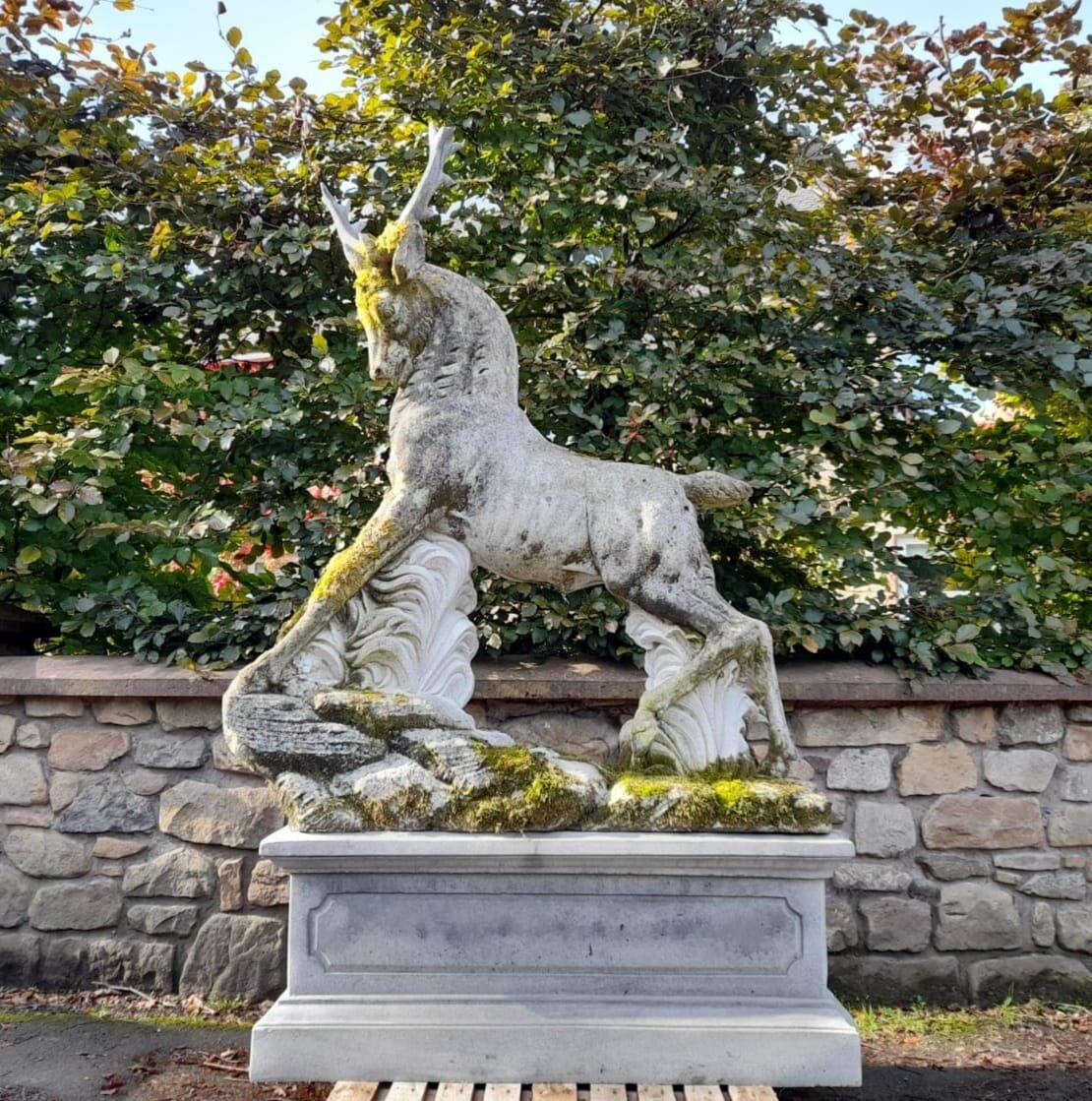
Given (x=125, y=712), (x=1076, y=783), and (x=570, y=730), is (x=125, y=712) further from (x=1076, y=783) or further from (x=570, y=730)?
(x=1076, y=783)

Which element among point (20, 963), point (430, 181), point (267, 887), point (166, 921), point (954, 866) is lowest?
point (20, 963)

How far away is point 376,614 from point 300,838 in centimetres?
65

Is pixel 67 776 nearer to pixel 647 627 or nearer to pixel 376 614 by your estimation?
pixel 376 614

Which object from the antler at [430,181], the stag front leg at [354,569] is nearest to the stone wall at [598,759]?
the stag front leg at [354,569]

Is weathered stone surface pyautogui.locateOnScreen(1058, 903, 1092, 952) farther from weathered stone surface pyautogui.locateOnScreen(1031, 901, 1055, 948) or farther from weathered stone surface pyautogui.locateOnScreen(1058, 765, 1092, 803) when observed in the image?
weathered stone surface pyautogui.locateOnScreen(1058, 765, 1092, 803)

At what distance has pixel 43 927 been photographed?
402cm

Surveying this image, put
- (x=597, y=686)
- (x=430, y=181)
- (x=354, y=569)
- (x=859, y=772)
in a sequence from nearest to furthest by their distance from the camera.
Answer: (x=354, y=569) → (x=430, y=181) → (x=597, y=686) → (x=859, y=772)

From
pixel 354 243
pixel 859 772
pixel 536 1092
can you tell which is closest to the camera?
pixel 536 1092

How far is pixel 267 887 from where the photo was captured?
4.02 m

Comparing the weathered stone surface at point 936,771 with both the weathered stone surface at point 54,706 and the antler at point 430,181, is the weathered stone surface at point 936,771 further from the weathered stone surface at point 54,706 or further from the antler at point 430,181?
the weathered stone surface at point 54,706

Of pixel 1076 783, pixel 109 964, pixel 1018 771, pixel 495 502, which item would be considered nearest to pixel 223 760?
pixel 109 964

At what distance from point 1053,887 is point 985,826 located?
0.35 metres

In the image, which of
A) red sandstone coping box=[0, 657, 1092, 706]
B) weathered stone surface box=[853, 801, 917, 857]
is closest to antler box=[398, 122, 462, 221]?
red sandstone coping box=[0, 657, 1092, 706]

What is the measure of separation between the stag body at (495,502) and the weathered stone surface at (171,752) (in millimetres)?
1433
